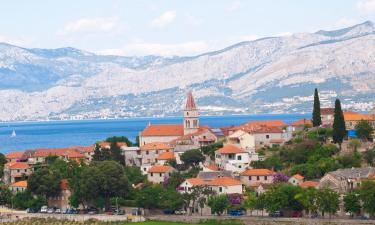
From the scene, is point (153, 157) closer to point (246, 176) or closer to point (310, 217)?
point (246, 176)

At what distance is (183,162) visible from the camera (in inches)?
3583

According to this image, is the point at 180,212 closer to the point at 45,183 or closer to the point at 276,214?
the point at 276,214

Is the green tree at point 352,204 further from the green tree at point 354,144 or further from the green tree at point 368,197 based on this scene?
the green tree at point 354,144

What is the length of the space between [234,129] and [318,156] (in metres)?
24.1

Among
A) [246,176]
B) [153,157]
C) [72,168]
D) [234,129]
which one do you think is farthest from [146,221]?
[234,129]

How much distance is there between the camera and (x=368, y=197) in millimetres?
65750

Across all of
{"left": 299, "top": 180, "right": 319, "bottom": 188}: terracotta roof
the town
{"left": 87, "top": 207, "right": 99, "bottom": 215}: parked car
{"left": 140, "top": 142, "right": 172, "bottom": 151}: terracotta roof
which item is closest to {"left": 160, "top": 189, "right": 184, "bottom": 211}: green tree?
the town

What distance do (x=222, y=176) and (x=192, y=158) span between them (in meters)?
8.54

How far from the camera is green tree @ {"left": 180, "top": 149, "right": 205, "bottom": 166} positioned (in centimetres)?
9019

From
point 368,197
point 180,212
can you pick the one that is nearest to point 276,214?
point 368,197

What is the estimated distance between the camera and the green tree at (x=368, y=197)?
6569cm

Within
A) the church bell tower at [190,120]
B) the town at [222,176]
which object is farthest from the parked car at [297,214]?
the church bell tower at [190,120]

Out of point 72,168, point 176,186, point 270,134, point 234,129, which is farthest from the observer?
point 234,129

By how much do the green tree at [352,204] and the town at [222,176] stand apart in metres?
0.08
